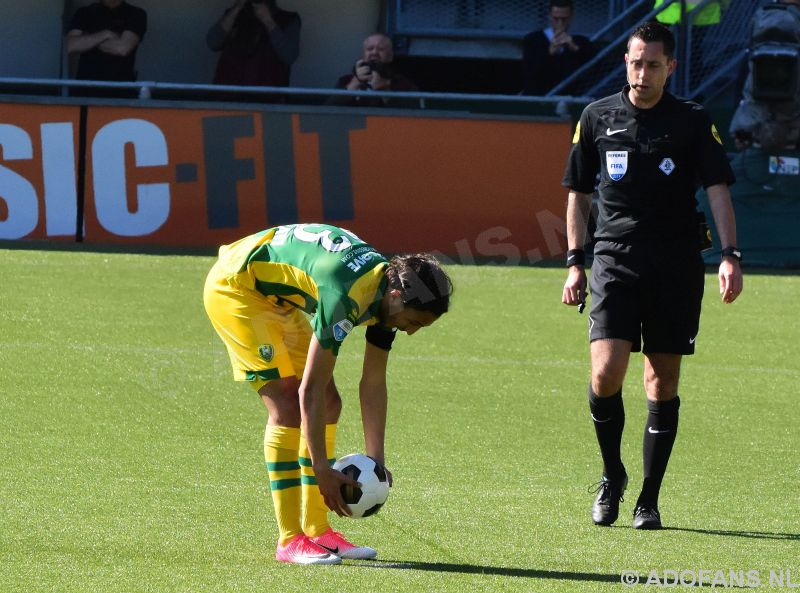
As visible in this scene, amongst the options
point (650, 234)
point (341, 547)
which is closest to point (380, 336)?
point (341, 547)

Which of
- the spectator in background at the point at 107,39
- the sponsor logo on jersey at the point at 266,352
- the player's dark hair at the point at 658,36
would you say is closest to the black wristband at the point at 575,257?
the player's dark hair at the point at 658,36

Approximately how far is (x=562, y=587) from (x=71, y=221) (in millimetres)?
9920

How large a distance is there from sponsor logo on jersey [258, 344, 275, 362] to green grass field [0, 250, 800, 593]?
781 mm

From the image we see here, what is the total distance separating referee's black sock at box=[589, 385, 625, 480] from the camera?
652 cm

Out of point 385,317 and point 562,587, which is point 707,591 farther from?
point 385,317

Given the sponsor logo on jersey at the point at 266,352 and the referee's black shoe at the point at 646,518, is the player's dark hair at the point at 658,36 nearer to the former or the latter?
the referee's black shoe at the point at 646,518

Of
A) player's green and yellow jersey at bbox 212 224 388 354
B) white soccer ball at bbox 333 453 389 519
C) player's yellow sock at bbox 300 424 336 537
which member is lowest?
player's yellow sock at bbox 300 424 336 537

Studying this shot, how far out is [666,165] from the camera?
6.32m

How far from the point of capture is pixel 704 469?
24.5 feet

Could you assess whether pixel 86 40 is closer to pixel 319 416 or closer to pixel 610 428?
pixel 610 428

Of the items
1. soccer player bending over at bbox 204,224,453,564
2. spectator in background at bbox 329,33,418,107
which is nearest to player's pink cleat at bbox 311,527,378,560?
soccer player bending over at bbox 204,224,453,564

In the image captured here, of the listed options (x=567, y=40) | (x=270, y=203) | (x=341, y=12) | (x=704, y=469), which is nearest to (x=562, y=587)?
(x=704, y=469)

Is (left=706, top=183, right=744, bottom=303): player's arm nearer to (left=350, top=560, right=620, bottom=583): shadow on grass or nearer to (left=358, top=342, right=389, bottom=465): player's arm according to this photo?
(left=350, top=560, right=620, bottom=583): shadow on grass

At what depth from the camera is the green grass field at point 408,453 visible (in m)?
5.54
